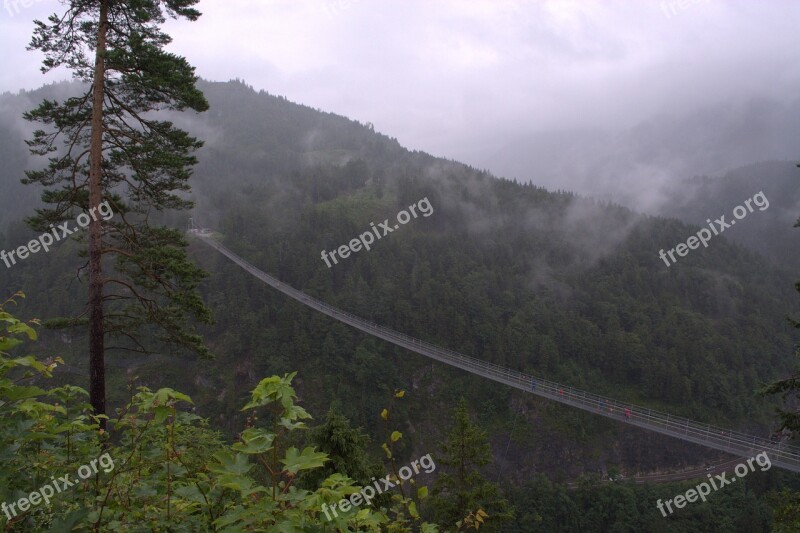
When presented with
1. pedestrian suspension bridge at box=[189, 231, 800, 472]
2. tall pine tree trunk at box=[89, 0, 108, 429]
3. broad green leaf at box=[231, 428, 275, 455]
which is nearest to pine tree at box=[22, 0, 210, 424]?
tall pine tree trunk at box=[89, 0, 108, 429]

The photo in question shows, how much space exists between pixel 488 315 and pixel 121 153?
53.3 metres

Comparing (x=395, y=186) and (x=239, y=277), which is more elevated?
(x=395, y=186)

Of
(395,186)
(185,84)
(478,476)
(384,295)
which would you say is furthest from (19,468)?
(395,186)

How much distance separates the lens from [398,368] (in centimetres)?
5269

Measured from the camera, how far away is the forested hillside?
48.9m

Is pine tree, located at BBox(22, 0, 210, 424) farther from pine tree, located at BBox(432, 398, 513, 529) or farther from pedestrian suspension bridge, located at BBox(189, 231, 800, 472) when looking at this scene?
pedestrian suspension bridge, located at BBox(189, 231, 800, 472)

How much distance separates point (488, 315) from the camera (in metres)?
56.9

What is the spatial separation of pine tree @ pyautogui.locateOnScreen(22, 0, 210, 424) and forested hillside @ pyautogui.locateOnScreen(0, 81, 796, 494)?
28.0 m

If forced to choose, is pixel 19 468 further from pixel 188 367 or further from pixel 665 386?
pixel 665 386

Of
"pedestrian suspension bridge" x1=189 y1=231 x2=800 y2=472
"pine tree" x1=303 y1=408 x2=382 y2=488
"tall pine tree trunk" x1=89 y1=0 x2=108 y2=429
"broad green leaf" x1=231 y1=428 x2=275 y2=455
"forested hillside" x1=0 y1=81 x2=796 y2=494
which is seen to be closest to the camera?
"broad green leaf" x1=231 y1=428 x2=275 y2=455

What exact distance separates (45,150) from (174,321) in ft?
11.6

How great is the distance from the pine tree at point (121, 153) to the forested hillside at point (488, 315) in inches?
1100

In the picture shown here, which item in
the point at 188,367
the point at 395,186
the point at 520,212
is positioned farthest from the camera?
the point at 395,186

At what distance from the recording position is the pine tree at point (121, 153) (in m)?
6.64
